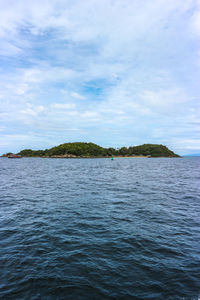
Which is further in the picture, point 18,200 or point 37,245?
point 18,200

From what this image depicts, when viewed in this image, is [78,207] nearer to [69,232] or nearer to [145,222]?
[69,232]

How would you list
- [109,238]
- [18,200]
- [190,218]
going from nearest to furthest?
[109,238], [190,218], [18,200]

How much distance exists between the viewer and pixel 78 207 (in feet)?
65.2

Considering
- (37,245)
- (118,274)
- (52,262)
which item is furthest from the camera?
(37,245)

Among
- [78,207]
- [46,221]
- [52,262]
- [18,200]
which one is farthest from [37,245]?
[18,200]

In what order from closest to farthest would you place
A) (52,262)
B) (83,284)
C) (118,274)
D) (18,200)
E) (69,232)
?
(83,284)
(118,274)
(52,262)
(69,232)
(18,200)

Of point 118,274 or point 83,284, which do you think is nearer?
point 83,284

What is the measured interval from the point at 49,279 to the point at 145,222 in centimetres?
966

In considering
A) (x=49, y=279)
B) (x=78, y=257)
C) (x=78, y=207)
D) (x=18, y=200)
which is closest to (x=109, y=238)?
(x=78, y=257)

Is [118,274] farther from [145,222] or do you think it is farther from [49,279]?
[145,222]

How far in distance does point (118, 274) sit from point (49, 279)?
11.0 ft

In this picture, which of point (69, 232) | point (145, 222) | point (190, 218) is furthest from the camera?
point (190, 218)

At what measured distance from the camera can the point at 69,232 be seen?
1342 cm

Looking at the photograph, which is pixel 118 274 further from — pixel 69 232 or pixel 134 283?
pixel 69 232
